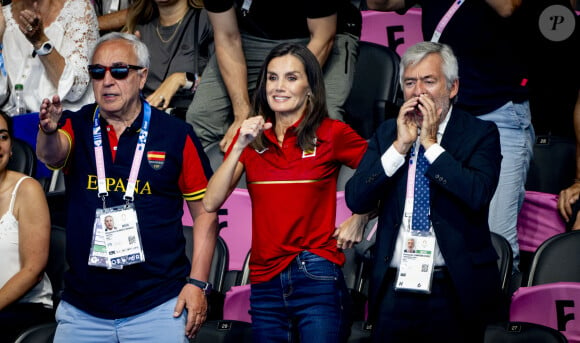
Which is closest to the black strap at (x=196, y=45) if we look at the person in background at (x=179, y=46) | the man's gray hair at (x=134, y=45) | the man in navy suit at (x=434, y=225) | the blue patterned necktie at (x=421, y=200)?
the person in background at (x=179, y=46)

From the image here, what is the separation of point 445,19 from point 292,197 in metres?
1.73

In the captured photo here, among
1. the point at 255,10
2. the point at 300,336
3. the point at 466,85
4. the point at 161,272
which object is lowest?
the point at 300,336

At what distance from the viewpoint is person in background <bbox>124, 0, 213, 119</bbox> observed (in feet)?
19.1

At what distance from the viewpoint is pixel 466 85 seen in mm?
4879

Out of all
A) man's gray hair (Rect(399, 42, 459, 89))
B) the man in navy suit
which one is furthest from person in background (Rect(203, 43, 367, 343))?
man's gray hair (Rect(399, 42, 459, 89))

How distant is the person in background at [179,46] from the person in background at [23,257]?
1557 millimetres

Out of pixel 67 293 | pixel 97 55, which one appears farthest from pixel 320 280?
pixel 97 55

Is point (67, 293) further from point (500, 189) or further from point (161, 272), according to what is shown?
point (500, 189)

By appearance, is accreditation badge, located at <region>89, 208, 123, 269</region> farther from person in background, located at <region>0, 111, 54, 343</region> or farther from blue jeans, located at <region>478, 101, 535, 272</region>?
blue jeans, located at <region>478, 101, 535, 272</region>

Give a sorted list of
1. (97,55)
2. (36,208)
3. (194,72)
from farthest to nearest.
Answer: (194,72) → (36,208) → (97,55)

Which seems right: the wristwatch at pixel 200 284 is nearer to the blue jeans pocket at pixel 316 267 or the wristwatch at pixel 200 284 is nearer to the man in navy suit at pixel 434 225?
the blue jeans pocket at pixel 316 267

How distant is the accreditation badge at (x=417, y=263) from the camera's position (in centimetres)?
340

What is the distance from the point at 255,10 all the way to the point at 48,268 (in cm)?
197

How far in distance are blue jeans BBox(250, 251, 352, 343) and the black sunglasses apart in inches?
40.5
